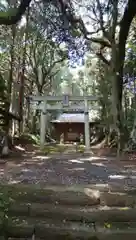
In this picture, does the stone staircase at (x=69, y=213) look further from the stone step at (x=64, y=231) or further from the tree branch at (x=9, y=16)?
the tree branch at (x=9, y=16)

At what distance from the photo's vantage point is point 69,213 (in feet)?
13.1

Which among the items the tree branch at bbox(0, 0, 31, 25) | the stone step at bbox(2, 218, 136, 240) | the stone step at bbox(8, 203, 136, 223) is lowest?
the stone step at bbox(2, 218, 136, 240)

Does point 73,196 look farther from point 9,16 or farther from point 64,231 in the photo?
point 9,16

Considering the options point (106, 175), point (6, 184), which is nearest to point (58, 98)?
point (106, 175)

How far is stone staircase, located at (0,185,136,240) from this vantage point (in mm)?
3674

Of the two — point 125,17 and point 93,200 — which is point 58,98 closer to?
point 125,17

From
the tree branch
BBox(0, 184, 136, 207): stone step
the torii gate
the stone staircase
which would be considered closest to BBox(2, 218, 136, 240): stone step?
the stone staircase

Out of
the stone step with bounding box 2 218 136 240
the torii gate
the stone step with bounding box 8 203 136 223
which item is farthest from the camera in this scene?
the torii gate

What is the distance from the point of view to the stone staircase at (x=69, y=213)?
3674 millimetres

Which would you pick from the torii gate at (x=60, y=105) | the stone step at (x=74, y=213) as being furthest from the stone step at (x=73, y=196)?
the torii gate at (x=60, y=105)

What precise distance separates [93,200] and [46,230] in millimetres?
914

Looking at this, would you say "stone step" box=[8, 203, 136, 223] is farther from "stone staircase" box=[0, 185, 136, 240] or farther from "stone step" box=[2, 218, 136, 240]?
"stone step" box=[2, 218, 136, 240]

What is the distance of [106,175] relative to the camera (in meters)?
6.33

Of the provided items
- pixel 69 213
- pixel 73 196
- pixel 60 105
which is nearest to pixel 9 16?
pixel 73 196
